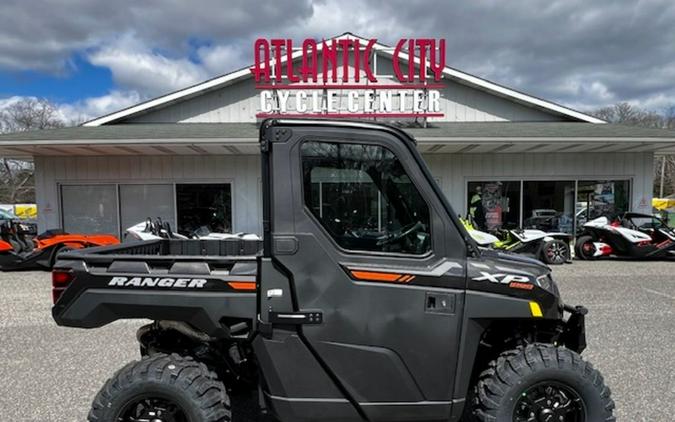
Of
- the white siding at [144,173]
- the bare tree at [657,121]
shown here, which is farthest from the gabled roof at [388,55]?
the bare tree at [657,121]

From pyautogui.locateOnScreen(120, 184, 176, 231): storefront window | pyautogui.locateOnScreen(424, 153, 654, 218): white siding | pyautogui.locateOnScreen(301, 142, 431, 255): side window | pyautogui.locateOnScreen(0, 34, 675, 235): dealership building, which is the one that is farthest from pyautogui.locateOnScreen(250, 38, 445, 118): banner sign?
pyautogui.locateOnScreen(301, 142, 431, 255): side window

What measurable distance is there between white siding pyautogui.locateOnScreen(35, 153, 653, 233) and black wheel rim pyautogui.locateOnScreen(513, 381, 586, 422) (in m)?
10.0

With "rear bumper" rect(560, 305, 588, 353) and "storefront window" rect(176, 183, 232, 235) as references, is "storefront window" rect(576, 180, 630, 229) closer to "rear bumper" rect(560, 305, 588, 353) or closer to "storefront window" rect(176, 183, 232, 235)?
"storefront window" rect(176, 183, 232, 235)

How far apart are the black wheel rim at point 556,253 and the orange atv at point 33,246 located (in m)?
10.2

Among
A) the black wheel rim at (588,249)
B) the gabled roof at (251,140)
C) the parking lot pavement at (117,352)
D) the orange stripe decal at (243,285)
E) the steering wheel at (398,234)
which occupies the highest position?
the gabled roof at (251,140)

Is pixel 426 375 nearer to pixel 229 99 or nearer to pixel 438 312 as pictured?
pixel 438 312

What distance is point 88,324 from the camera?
245 centimetres

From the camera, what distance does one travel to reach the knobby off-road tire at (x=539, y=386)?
2.40 meters

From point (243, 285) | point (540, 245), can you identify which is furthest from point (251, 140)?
point (243, 285)

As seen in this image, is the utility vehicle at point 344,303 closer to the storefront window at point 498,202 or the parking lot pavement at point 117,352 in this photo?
the parking lot pavement at point 117,352

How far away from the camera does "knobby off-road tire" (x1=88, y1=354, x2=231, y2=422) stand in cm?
233

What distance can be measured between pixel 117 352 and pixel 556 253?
9.37 metres

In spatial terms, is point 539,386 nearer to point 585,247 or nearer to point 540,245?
point 540,245

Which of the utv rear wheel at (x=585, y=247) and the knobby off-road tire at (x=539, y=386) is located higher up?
the knobby off-road tire at (x=539, y=386)
